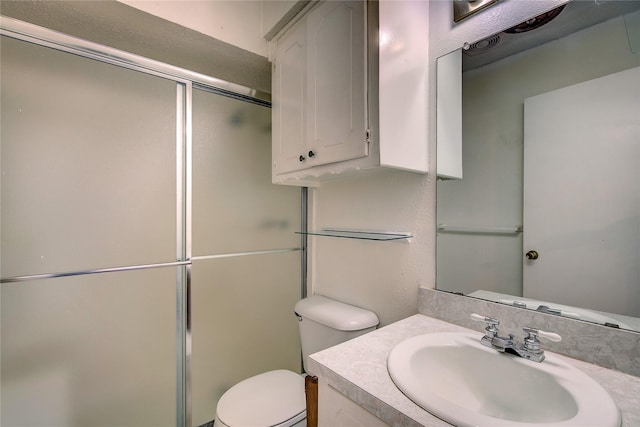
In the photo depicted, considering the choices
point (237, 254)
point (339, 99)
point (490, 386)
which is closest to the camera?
point (490, 386)

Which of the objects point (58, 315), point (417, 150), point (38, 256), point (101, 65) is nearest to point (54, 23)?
point (101, 65)

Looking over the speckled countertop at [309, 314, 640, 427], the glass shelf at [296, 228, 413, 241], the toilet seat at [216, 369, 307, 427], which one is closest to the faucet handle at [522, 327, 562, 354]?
the speckled countertop at [309, 314, 640, 427]

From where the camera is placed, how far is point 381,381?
2.07 feet

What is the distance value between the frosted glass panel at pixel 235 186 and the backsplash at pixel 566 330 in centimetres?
Answer: 101

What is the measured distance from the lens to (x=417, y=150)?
1049 millimetres

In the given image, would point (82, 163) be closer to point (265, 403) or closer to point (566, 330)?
point (265, 403)

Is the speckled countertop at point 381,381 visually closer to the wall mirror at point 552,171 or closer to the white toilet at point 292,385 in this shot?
the wall mirror at point 552,171

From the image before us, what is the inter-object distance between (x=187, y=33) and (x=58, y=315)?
1.30 metres

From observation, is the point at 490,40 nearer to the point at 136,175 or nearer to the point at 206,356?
the point at 136,175

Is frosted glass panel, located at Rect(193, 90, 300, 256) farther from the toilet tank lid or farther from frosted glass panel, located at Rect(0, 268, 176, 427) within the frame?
the toilet tank lid

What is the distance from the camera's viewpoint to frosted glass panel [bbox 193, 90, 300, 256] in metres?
1.41

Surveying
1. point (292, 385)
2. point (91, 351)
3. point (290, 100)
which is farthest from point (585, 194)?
point (91, 351)

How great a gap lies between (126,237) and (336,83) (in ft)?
3.64

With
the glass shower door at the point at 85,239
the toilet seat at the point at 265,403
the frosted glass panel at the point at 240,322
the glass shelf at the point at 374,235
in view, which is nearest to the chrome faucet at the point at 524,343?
the glass shelf at the point at 374,235
